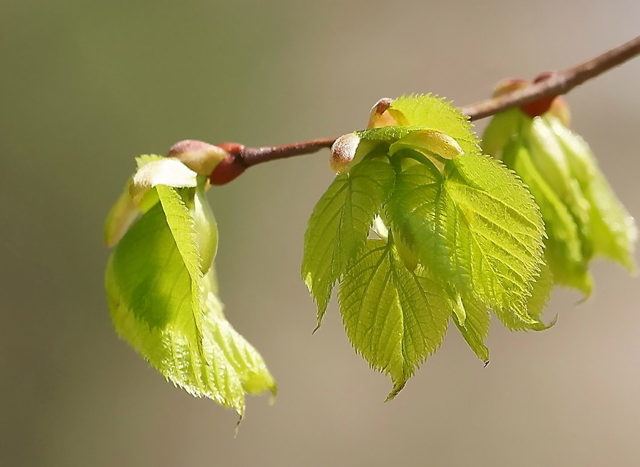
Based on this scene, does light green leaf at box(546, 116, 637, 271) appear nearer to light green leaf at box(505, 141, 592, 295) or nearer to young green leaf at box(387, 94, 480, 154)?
light green leaf at box(505, 141, 592, 295)

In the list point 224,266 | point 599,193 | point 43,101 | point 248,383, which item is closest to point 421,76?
point 224,266

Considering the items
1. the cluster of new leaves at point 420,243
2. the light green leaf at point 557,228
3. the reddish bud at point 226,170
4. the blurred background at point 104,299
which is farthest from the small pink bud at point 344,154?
the blurred background at point 104,299

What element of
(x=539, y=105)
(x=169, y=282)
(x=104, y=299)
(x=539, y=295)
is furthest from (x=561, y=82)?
(x=104, y=299)

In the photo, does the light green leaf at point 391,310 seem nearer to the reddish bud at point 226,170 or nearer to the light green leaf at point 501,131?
the reddish bud at point 226,170

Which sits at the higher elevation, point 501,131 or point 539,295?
point 501,131

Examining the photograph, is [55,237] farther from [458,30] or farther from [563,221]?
[563,221]

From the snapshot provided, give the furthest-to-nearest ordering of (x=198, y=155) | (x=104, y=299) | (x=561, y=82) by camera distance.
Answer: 1. (x=104, y=299)
2. (x=561, y=82)
3. (x=198, y=155)

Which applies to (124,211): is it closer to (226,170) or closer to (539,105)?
(226,170)
